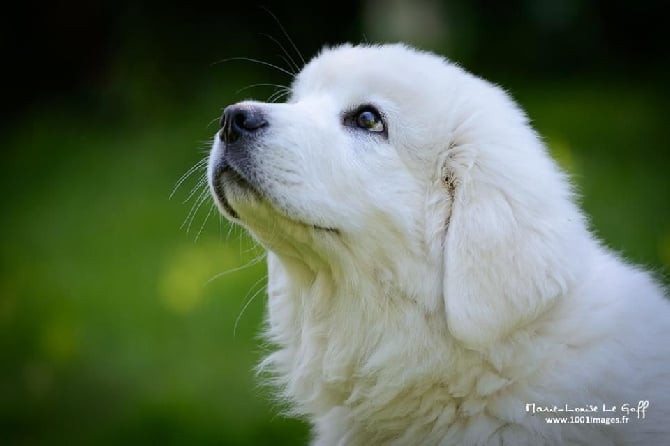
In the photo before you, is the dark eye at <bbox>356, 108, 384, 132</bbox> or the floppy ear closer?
the floppy ear

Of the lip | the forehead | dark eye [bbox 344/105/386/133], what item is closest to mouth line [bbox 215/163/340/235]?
the lip

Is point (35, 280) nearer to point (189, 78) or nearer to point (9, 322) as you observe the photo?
point (9, 322)

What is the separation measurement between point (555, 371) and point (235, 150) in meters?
1.35

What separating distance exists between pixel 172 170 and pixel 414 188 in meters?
5.11

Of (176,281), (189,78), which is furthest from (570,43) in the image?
(176,281)

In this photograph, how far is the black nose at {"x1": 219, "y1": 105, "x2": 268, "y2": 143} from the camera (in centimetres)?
336

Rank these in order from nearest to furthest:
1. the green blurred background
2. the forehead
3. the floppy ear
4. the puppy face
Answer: the floppy ear, the puppy face, the forehead, the green blurred background

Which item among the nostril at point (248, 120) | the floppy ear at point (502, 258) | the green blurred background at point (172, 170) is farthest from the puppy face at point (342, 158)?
the green blurred background at point (172, 170)

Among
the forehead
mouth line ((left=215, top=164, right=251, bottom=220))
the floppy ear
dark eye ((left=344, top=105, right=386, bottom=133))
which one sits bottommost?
mouth line ((left=215, top=164, right=251, bottom=220))

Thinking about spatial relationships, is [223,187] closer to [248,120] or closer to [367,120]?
[248,120]

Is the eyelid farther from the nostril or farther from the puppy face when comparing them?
the nostril

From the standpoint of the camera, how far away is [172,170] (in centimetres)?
827

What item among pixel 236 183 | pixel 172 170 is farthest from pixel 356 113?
pixel 172 170

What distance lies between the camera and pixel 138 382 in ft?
18.9
